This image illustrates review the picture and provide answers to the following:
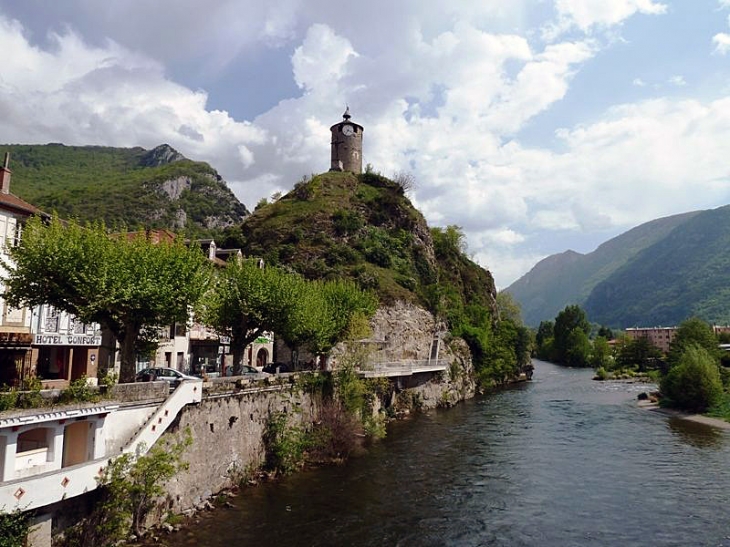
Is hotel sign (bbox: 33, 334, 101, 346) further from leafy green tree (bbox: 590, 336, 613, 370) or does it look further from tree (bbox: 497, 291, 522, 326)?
leafy green tree (bbox: 590, 336, 613, 370)

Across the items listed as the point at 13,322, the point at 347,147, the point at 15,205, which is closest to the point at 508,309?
the point at 347,147

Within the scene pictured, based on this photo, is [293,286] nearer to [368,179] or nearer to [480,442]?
[480,442]

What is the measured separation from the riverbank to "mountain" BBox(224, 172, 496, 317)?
32857 millimetres

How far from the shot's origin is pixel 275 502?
88.9 feet

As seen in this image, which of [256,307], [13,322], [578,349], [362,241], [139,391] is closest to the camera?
[139,391]

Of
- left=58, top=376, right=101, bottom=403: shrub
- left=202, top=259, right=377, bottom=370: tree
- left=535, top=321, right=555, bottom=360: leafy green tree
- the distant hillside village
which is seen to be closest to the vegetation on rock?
the distant hillside village

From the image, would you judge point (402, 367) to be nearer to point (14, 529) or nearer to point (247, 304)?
point (247, 304)

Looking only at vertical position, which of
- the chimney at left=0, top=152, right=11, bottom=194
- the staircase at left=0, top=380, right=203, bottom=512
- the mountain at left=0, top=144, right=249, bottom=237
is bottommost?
the staircase at left=0, top=380, right=203, bottom=512

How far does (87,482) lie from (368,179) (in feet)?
323

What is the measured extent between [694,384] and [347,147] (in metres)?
83.3

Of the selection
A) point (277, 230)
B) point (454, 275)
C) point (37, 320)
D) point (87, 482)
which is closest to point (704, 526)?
point (87, 482)

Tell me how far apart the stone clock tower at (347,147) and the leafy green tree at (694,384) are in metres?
76.3

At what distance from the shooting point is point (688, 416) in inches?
2283

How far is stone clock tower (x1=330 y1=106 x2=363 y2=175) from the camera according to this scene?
119 m
